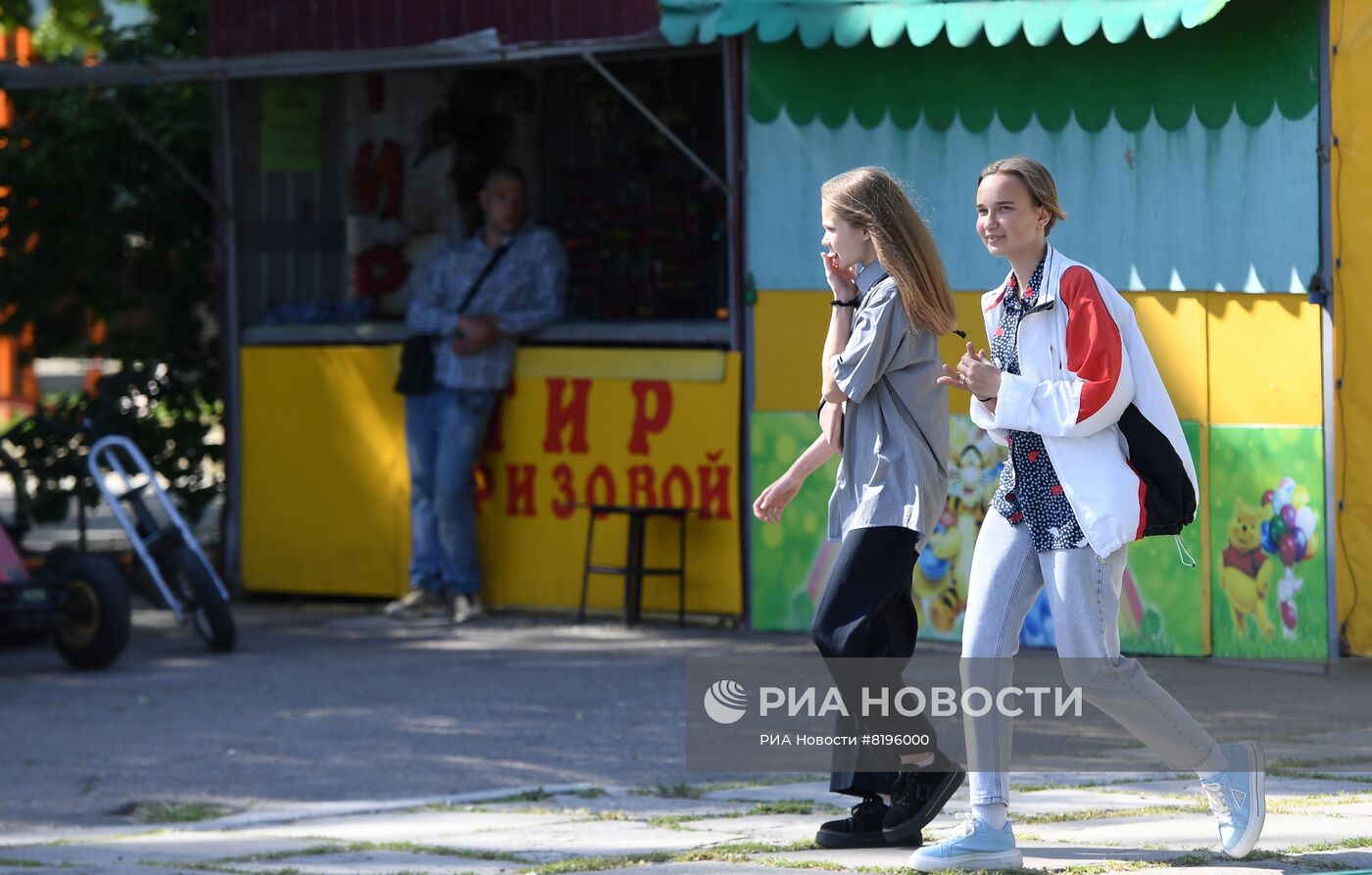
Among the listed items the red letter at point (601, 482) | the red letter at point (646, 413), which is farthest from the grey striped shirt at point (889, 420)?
the red letter at point (601, 482)

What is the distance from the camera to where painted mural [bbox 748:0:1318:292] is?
895 centimetres

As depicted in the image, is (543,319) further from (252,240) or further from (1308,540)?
(1308,540)

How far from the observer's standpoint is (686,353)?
10969 mm

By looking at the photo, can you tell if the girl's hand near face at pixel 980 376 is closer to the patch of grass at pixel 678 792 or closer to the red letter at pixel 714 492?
the patch of grass at pixel 678 792

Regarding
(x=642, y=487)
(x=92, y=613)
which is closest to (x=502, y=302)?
(x=642, y=487)

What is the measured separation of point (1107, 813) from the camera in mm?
6117

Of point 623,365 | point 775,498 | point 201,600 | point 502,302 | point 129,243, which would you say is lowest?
point 201,600

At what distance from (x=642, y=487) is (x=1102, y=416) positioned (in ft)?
20.4

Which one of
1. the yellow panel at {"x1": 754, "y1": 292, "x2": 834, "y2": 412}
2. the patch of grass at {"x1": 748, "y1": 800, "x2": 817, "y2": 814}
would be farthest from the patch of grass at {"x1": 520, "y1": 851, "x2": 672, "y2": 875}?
the yellow panel at {"x1": 754, "y1": 292, "x2": 834, "y2": 412}

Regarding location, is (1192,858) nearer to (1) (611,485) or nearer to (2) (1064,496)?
(2) (1064,496)

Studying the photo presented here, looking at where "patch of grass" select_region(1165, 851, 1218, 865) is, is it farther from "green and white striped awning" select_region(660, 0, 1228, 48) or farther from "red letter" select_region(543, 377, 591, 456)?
"red letter" select_region(543, 377, 591, 456)

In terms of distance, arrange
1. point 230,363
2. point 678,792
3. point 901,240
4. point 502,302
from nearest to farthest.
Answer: point 901,240 < point 678,792 < point 502,302 < point 230,363

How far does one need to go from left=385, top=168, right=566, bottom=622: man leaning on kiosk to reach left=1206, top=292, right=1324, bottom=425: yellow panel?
374 centimetres

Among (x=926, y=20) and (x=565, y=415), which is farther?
(x=565, y=415)
